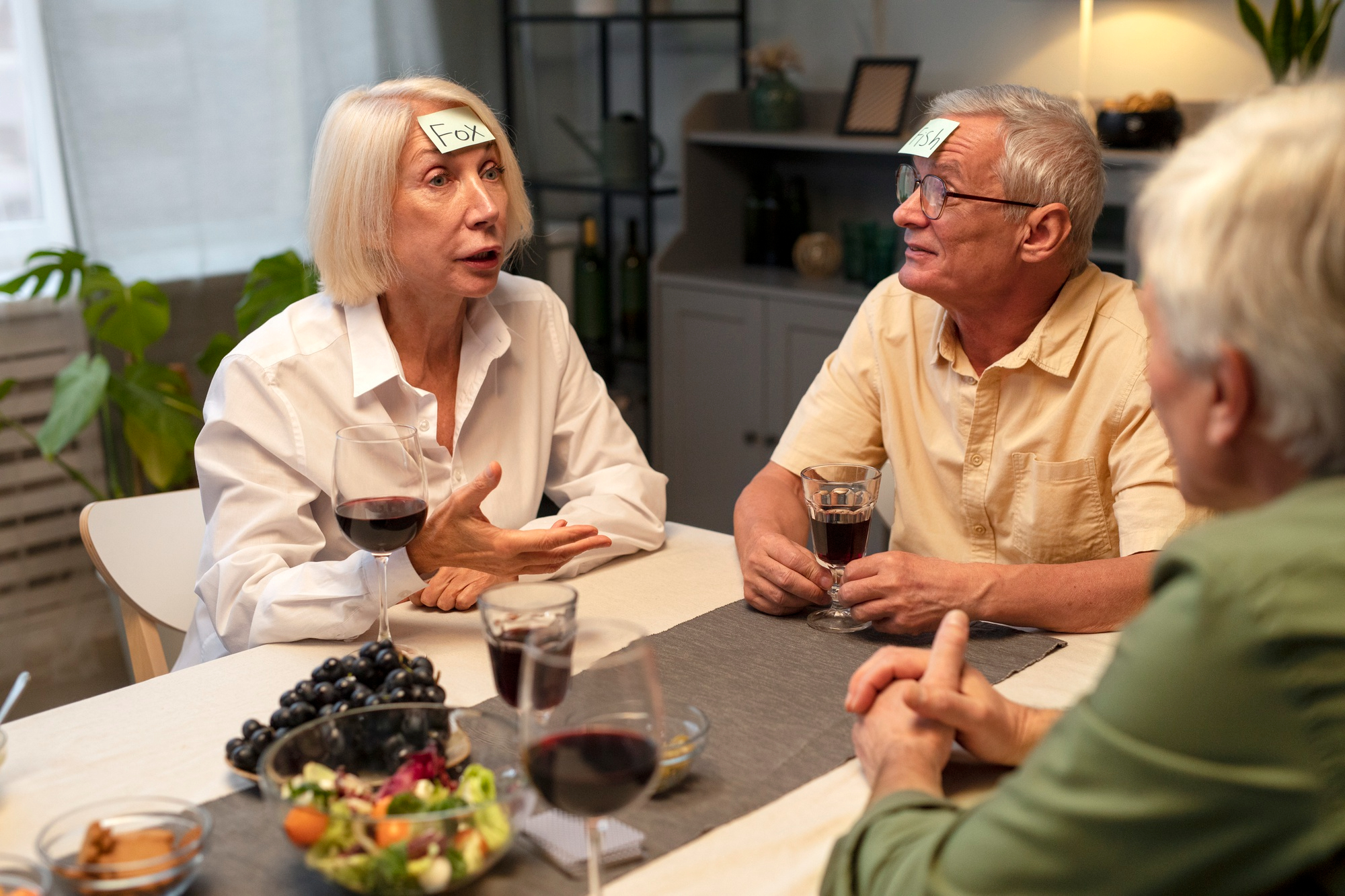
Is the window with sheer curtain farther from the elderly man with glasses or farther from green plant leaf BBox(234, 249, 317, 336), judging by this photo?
the elderly man with glasses

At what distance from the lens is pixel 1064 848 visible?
0.76 meters

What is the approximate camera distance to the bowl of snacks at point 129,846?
90 cm

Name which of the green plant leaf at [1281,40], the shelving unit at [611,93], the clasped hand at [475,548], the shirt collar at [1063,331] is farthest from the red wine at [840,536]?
the shelving unit at [611,93]

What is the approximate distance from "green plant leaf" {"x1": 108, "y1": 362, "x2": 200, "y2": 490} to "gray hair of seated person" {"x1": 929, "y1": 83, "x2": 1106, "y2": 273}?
6.94ft

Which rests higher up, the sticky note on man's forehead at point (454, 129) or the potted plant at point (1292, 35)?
the potted plant at point (1292, 35)

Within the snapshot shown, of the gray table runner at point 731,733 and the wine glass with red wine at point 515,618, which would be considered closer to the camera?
the gray table runner at point 731,733

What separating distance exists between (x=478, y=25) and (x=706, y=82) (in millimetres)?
776

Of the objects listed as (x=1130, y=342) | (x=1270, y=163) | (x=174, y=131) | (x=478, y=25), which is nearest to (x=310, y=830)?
(x=1270, y=163)

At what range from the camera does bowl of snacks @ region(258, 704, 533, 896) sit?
0.90 m

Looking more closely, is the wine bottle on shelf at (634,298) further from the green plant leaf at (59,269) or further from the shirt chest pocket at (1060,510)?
the shirt chest pocket at (1060,510)

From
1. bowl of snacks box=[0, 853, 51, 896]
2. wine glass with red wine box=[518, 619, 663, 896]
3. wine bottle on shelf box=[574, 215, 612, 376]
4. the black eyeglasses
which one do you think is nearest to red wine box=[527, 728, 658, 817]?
wine glass with red wine box=[518, 619, 663, 896]

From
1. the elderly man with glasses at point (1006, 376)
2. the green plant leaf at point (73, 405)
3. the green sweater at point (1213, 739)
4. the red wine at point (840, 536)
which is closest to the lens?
the green sweater at point (1213, 739)

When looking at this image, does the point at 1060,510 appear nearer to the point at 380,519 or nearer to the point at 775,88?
the point at 380,519

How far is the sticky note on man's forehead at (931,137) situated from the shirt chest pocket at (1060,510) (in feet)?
1.49
